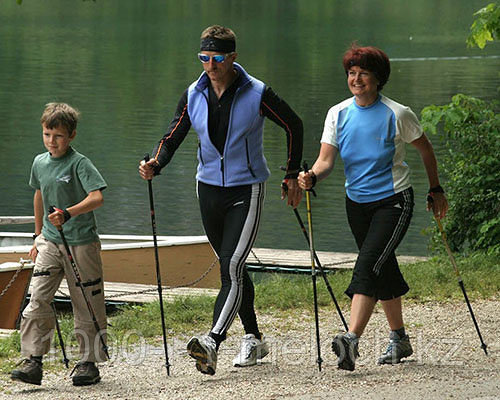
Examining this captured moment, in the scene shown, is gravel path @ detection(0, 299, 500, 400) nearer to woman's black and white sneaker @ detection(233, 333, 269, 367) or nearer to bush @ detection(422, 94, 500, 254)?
woman's black and white sneaker @ detection(233, 333, 269, 367)

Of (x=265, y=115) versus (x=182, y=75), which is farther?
(x=182, y=75)

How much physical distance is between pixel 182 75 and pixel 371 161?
37607 millimetres

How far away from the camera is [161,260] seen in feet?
40.9

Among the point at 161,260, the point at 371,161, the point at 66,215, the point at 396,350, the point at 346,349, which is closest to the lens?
the point at 346,349

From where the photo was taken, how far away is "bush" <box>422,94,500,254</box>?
10.9m

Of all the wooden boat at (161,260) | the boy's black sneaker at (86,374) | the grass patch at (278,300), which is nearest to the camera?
the boy's black sneaker at (86,374)

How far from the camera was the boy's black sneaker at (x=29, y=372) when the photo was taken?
6.07 meters

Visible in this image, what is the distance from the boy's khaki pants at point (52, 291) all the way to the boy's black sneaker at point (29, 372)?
0.17 ft

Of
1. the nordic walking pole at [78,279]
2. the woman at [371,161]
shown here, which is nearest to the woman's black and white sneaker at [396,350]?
the woman at [371,161]

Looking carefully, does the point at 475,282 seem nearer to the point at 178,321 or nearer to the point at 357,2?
the point at 178,321

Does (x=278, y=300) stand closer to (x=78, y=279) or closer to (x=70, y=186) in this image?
(x=78, y=279)

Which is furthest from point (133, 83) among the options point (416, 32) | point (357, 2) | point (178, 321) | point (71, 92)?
point (357, 2)

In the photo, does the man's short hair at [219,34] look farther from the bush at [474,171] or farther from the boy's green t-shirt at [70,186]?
the bush at [474,171]

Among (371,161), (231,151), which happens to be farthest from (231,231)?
(371,161)
